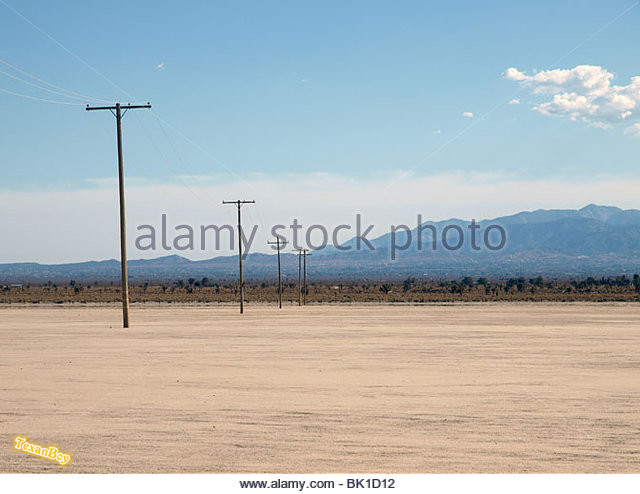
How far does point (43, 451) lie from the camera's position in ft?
35.0

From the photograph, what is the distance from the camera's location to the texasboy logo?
1021cm

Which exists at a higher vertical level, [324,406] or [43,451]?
[43,451]

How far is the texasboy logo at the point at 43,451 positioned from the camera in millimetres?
10211

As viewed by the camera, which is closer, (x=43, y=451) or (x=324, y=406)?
(x=43, y=451)

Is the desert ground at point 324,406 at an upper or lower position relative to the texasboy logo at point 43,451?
lower

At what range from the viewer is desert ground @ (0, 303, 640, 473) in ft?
33.7

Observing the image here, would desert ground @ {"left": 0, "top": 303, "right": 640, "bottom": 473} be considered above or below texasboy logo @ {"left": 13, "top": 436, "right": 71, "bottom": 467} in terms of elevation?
below

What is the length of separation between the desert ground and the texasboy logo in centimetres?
16

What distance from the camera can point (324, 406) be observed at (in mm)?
14375

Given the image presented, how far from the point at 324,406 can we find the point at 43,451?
5462mm

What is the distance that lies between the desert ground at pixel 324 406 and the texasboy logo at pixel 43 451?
160mm

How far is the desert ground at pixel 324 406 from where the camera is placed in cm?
1026

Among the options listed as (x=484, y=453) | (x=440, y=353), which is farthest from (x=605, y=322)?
(x=484, y=453)

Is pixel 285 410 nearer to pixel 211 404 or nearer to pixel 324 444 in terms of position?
pixel 211 404
